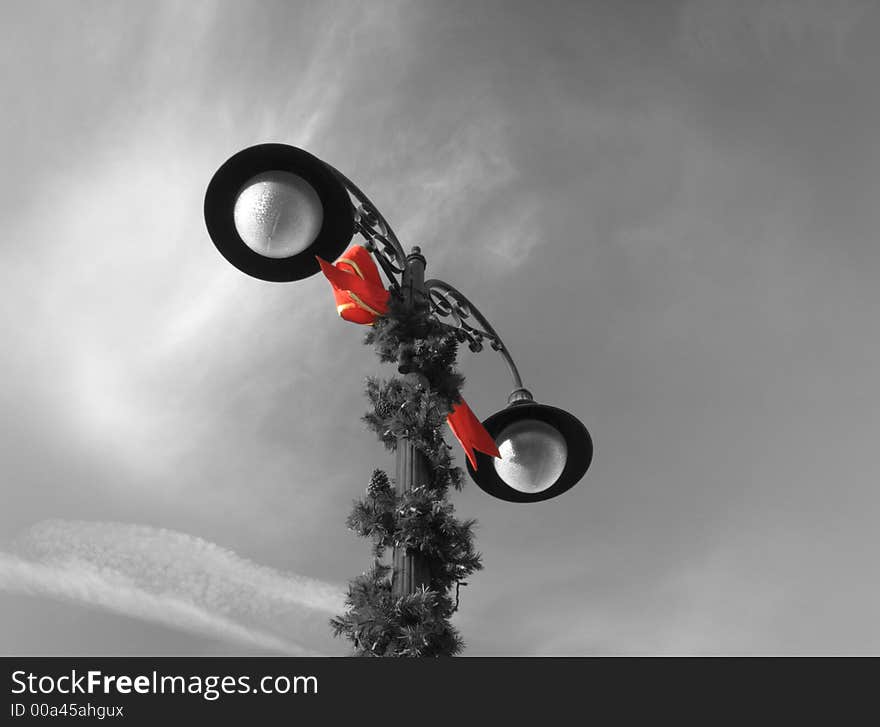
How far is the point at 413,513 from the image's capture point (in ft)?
11.9

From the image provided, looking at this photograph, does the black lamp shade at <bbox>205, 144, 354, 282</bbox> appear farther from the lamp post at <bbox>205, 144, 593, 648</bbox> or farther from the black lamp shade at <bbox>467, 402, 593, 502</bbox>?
the black lamp shade at <bbox>467, 402, 593, 502</bbox>

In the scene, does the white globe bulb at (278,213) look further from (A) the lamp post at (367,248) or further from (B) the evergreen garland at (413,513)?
(B) the evergreen garland at (413,513)

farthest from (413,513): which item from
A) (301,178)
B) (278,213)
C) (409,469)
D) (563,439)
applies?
(301,178)

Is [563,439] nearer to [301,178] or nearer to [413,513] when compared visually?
[413,513]

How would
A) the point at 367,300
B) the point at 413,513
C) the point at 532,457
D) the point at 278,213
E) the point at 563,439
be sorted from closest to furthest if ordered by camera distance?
the point at 413,513 → the point at 278,213 → the point at 367,300 → the point at 532,457 → the point at 563,439

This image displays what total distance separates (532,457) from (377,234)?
6.22ft

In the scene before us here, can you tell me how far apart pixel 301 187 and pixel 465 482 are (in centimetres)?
204

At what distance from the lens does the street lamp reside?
405 centimetres
